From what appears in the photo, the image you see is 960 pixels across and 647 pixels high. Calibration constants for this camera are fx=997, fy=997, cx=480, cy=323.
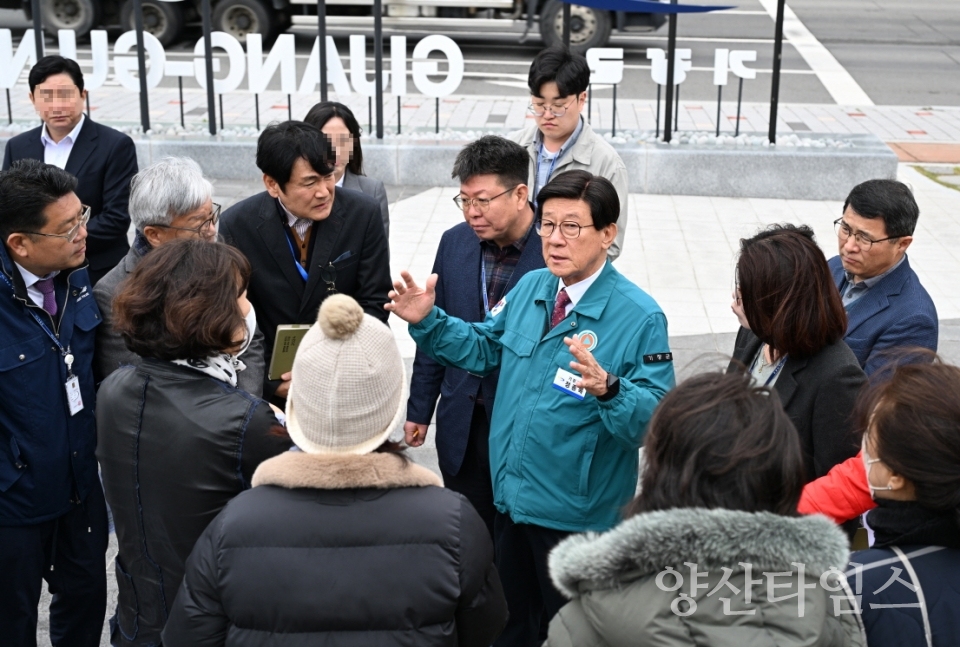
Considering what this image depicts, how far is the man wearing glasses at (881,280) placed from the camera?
3.19 metres

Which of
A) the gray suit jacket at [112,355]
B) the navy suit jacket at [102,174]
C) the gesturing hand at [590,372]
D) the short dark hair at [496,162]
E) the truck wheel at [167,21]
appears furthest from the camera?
the truck wheel at [167,21]

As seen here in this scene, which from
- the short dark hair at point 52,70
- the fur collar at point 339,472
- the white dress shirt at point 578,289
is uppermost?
the short dark hair at point 52,70

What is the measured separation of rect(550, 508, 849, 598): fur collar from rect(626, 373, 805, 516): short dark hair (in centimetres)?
5

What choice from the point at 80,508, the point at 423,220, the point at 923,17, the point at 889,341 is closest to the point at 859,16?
the point at 923,17

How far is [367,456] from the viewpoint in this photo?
2.02 meters

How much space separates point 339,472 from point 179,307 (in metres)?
0.74

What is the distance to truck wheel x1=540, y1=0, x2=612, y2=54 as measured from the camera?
47.4 feet

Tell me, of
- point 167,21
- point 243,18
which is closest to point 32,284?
point 243,18

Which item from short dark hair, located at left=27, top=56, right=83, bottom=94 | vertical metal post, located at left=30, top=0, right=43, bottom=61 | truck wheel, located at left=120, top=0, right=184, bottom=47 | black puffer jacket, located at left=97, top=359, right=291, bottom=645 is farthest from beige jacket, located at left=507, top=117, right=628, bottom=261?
truck wheel, located at left=120, top=0, right=184, bottom=47

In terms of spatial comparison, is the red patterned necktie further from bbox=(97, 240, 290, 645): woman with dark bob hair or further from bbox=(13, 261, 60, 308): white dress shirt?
bbox=(13, 261, 60, 308): white dress shirt

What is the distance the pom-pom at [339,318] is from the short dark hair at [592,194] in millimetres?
1161

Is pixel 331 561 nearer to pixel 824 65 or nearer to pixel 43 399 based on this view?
pixel 43 399

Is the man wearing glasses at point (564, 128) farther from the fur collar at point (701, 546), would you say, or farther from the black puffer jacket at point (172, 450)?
the fur collar at point (701, 546)

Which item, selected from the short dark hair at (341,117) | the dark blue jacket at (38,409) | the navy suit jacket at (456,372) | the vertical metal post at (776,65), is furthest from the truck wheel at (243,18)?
the dark blue jacket at (38,409)
